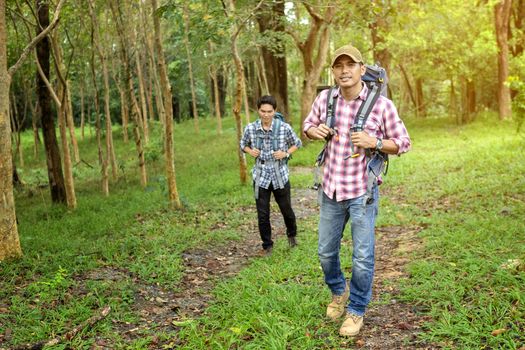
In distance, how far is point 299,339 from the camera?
4117mm

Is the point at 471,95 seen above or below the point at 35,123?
below

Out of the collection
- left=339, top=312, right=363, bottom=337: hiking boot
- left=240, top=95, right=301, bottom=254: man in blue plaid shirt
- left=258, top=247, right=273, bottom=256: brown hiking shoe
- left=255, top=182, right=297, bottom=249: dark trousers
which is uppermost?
left=240, top=95, right=301, bottom=254: man in blue plaid shirt

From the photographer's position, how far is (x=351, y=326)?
163 inches

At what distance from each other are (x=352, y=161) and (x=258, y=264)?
9.37ft

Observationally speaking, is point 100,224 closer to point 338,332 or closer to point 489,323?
point 338,332

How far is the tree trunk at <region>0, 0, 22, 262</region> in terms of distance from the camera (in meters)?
5.92

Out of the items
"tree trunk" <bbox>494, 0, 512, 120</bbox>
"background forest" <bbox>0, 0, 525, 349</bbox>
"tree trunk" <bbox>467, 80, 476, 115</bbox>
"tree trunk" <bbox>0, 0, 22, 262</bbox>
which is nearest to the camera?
"background forest" <bbox>0, 0, 525, 349</bbox>

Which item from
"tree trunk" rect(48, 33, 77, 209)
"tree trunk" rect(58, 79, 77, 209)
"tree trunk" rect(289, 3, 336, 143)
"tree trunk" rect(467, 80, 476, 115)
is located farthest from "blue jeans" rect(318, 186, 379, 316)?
"tree trunk" rect(467, 80, 476, 115)

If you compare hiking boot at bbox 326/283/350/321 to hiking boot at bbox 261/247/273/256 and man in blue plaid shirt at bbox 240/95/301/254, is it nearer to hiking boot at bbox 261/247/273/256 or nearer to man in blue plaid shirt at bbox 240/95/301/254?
man in blue plaid shirt at bbox 240/95/301/254

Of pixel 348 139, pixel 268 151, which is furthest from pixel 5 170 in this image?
pixel 348 139

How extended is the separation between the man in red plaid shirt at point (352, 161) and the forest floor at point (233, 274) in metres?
0.35

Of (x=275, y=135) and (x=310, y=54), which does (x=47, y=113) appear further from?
(x=310, y=54)

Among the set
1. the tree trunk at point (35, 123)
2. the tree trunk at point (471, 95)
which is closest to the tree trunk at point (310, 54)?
the tree trunk at point (35, 123)

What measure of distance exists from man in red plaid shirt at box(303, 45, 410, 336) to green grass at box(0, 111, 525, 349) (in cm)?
66
